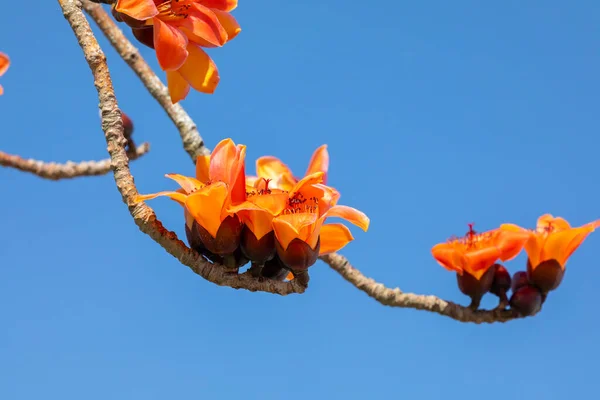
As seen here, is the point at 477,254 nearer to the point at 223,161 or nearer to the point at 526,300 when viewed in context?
the point at 526,300

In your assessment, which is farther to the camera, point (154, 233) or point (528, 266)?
point (528, 266)

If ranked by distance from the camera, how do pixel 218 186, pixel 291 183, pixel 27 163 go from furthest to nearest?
pixel 27 163 → pixel 291 183 → pixel 218 186

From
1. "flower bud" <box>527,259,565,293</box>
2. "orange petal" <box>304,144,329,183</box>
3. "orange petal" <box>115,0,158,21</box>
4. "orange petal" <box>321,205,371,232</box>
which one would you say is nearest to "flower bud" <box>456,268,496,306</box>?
"flower bud" <box>527,259,565,293</box>

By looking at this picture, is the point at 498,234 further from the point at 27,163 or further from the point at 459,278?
the point at 27,163

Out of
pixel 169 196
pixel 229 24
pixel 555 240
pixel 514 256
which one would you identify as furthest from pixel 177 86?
pixel 555 240

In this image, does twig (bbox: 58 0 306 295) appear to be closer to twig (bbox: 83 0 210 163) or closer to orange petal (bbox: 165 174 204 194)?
orange petal (bbox: 165 174 204 194)

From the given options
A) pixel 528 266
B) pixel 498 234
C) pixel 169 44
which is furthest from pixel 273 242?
pixel 528 266
